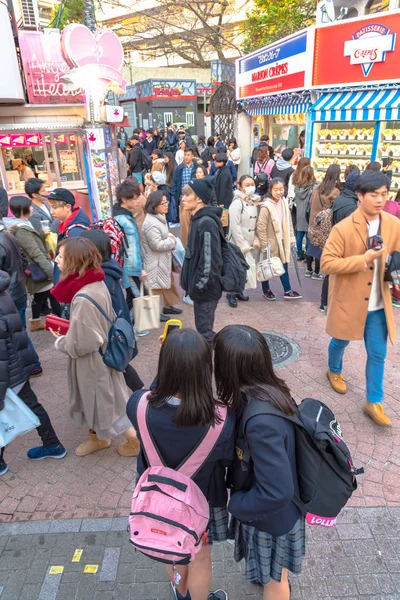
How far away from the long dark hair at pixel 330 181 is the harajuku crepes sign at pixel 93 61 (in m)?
5.56

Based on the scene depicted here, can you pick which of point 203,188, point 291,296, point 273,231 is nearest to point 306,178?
point 273,231

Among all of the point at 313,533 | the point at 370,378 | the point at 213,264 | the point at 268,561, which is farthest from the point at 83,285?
the point at 370,378

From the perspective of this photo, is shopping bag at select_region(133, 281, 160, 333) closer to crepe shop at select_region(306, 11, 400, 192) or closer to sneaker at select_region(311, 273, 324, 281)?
sneaker at select_region(311, 273, 324, 281)

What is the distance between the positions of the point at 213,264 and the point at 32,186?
9.12ft

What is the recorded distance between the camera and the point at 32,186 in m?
5.47

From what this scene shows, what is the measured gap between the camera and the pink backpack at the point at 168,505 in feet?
5.97

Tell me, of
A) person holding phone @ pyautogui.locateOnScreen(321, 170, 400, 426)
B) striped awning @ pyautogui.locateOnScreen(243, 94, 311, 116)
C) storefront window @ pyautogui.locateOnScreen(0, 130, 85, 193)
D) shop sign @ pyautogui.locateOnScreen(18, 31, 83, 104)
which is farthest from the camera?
striped awning @ pyautogui.locateOnScreen(243, 94, 311, 116)

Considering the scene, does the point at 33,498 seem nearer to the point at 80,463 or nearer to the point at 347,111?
the point at 80,463

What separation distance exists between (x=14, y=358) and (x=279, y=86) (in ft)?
40.5

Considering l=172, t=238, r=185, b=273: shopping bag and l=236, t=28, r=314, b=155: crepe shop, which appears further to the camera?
l=236, t=28, r=314, b=155: crepe shop

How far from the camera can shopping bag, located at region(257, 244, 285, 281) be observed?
5.96 m

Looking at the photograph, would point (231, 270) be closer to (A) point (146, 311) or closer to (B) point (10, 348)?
(A) point (146, 311)

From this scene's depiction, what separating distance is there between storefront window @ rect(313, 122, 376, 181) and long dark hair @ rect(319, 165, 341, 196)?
4984mm

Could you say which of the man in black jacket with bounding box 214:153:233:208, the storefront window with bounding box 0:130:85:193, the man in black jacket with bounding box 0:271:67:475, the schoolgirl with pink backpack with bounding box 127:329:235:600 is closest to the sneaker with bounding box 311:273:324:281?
the man in black jacket with bounding box 214:153:233:208
